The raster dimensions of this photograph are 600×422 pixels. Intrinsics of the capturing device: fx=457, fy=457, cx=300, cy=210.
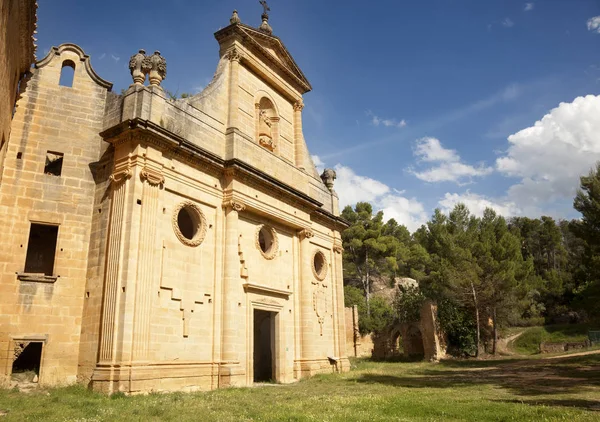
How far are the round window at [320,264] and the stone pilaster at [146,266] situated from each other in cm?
985

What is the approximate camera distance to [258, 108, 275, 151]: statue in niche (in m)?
19.6

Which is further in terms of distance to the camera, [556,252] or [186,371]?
[556,252]

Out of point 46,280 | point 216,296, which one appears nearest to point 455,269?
point 216,296

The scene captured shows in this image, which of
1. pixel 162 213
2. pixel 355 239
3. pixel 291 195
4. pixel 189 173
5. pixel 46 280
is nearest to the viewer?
pixel 46 280

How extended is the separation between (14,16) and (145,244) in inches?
259

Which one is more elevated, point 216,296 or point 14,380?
point 216,296

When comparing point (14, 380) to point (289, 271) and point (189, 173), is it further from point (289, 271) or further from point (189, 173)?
point (289, 271)

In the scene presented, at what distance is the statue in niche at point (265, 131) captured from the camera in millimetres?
19594

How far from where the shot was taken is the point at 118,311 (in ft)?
38.9

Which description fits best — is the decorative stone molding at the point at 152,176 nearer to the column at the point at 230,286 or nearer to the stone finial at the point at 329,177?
the column at the point at 230,286

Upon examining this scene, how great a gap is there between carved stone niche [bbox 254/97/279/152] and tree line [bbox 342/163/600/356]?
1722 centimetres

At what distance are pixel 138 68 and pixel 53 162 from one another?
4.29 metres

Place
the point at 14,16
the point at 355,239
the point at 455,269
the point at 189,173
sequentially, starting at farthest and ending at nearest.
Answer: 1. the point at 355,239
2. the point at 455,269
3. the point at 189,173
4. the point at 14,16

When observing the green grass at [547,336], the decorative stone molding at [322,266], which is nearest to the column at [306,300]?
the decorative stone molding at [322,266]
